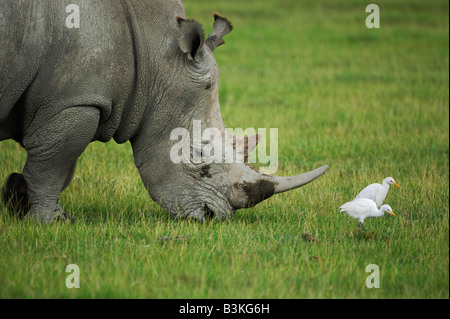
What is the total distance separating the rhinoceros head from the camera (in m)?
5.65

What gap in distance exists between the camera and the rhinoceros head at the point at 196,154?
222 inches

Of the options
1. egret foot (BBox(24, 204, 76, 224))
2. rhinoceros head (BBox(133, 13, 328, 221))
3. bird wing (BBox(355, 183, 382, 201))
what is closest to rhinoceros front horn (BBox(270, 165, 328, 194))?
rhinoceros head (BBox(133, 13, 328, 221))

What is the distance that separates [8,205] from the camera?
19.7 ft

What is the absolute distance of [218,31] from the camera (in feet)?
19.9

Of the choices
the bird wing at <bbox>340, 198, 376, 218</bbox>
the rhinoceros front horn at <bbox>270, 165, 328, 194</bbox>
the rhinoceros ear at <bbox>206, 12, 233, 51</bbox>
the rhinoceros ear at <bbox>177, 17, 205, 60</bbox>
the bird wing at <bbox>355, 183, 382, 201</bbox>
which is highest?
the rhinoceros ear at <bbox>206, 12, 233, 51</bbox>

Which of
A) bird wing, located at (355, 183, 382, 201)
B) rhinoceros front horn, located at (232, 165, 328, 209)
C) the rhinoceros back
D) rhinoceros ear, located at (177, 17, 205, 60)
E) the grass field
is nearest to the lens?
the grass field

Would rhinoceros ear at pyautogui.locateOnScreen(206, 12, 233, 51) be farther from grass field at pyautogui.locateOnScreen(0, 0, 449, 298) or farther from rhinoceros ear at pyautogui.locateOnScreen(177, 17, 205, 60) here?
grass field at pyautogui.locateOnScreen(0, 0, 449, 298)

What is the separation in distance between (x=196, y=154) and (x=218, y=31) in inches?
49.0

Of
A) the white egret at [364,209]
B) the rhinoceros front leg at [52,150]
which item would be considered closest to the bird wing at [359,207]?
the white egret at [364,209]

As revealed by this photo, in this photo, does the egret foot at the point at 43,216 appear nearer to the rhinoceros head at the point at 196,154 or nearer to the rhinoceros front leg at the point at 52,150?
the rhinoceros front leg at the point at 52,150

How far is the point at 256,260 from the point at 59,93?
2098mm

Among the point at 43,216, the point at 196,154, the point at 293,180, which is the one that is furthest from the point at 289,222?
the point at 43,216

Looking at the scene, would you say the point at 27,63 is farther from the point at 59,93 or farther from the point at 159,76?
the point at 159,76

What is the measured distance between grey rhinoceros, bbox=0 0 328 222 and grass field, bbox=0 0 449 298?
34cm
